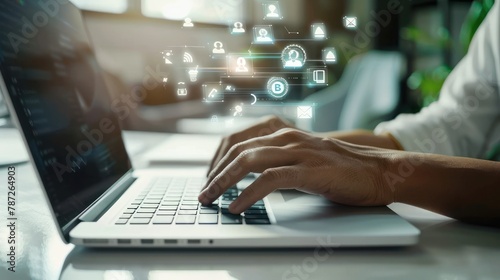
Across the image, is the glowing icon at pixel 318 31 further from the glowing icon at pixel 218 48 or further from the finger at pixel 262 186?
the finger at pixel 262 186

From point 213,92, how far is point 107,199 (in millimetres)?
381

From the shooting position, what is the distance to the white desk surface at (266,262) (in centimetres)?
36

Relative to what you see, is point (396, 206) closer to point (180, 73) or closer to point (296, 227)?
point (296, 227)

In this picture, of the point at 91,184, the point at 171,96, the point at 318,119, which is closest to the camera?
the point at 91,184

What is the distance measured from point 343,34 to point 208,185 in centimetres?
95

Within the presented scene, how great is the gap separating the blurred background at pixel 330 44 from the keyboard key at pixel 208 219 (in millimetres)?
440

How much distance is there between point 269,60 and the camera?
0.87m

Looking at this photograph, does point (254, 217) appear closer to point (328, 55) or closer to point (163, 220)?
point (163, 220)

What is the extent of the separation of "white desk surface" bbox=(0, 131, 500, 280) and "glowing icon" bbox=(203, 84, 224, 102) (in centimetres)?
48

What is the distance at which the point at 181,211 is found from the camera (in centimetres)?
49

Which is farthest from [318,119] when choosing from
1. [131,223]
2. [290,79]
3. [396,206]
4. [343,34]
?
[131,223]

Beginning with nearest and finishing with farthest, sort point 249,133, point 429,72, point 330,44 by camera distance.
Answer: point 249,133 < point 330,44 < point 429,72

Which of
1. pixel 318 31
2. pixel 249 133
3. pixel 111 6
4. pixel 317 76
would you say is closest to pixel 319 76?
pixel 317 76

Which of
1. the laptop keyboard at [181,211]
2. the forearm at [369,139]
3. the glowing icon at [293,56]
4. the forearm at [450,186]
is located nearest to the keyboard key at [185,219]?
the laptop keyboard at [181,211]
